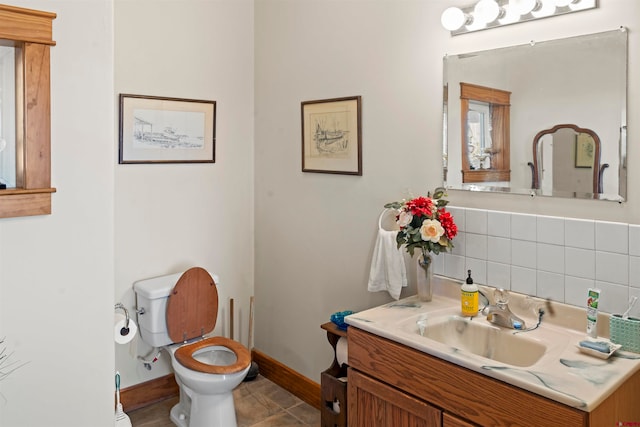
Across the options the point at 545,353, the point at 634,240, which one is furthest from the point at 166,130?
the point at 634,240

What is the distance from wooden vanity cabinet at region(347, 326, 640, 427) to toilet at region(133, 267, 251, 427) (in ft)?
2.75

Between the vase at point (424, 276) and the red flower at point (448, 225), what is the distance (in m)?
0.15

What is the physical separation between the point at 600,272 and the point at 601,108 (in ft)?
1.92

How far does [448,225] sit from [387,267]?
40 centimetres

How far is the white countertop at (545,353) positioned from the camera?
149 centimetres

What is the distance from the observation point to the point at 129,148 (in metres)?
3.00

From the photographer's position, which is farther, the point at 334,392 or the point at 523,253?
the point at 334,392

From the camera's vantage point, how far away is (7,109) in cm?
191

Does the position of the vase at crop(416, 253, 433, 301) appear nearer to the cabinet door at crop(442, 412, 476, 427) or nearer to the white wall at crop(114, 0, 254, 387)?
the cabinet door at crop(442, 412, 476, 427)

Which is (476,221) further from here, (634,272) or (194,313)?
(194,313)

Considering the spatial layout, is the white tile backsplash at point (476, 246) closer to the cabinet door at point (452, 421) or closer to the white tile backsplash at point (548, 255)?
the white tile backsplash at point (548, 255)

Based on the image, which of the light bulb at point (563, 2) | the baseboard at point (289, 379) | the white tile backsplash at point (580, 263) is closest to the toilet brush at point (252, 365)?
the baseboard at point (289, 379)

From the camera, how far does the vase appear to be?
2.28 m

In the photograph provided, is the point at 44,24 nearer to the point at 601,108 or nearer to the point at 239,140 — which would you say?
the point at 239,140
